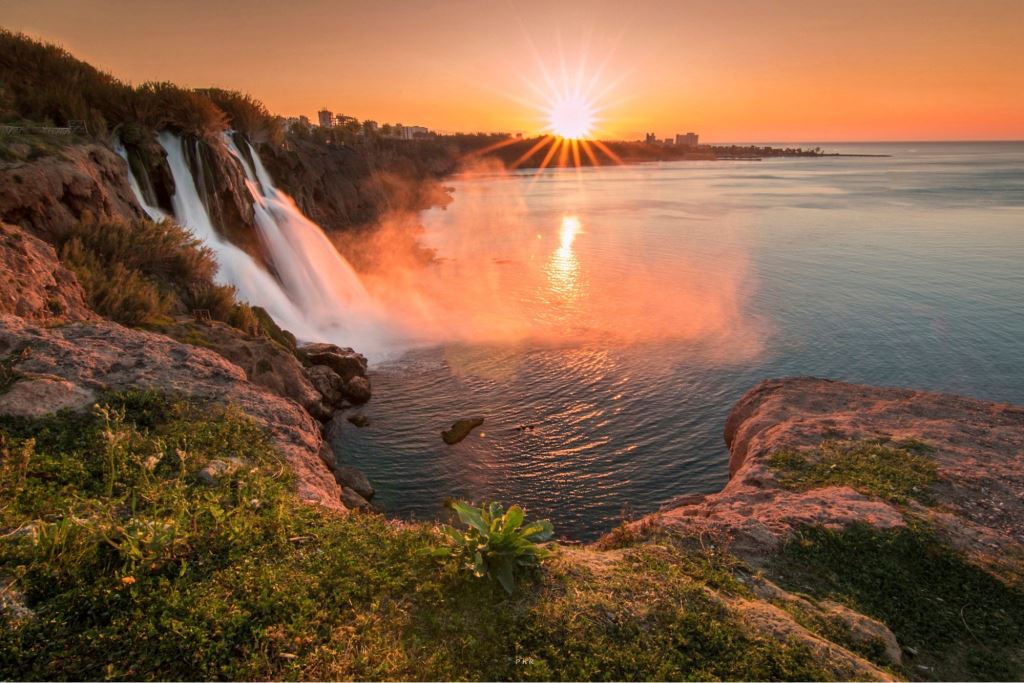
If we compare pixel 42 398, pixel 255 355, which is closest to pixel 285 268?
pixel 255 355

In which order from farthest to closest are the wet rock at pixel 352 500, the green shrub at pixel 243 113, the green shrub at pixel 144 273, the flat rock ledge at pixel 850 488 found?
the green shrub at pixel 243 113, the green shrub at pixel 144 273, the wet rock at pixel 352 500, the flat rock ledge at pixel 850 488

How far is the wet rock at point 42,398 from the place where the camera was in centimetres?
771

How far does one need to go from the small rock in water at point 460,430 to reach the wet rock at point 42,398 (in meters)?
9.74

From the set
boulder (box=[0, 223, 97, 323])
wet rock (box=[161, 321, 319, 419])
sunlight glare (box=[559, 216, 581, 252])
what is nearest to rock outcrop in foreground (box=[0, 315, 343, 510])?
boulder (box=[0, 223, 97, 323])

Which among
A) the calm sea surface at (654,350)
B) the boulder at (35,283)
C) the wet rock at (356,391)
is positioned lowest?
the calm sea surface at (654,350)

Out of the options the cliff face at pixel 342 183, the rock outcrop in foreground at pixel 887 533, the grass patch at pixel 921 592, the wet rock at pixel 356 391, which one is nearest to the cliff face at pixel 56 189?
the wet rock at pixel 356 391

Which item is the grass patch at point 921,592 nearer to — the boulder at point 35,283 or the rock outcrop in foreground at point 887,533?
the rock outcrop in foreground at point 887,533

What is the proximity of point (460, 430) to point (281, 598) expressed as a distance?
1189cm

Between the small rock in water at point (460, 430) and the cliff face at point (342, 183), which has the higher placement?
the cliff face at point (342, 183)

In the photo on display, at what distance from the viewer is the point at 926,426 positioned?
504 inches

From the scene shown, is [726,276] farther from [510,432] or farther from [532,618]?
[532,618]

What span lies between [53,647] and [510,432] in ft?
44.2

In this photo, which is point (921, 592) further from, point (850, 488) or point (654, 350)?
point (654, 350)

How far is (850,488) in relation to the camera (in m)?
10.1
